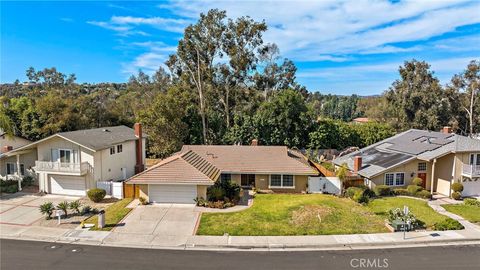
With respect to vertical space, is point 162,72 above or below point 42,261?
above

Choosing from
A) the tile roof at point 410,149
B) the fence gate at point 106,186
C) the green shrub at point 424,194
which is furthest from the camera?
the tile roof at point 410,149

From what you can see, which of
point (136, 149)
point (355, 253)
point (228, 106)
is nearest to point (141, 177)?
point (136, 149)

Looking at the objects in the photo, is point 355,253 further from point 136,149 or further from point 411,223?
point 136,149

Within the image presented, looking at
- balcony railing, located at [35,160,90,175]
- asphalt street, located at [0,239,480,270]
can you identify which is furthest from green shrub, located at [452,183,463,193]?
balcony railing, located at [35,160,90,175]

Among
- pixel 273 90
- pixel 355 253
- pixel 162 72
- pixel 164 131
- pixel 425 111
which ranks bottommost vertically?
pixel 355 253

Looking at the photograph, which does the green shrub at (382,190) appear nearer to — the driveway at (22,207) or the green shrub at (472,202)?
the green shrub at (472,202)

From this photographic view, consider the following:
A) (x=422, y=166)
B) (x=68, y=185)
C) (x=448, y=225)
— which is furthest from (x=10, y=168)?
(x=422, y=166)

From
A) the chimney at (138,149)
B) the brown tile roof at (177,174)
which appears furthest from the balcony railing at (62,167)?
the chimney at (138,149)
